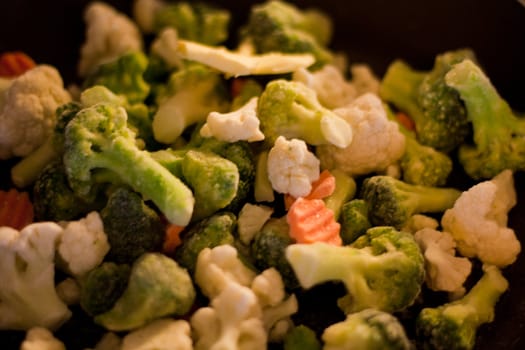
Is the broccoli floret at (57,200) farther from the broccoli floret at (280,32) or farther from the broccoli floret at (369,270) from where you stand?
the broccoli floret at (280,32)

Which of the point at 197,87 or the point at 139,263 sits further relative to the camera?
the point at 197,87

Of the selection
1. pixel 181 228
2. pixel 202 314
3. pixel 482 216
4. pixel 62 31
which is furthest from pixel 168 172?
pixel 62 31

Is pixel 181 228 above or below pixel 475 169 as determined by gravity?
below

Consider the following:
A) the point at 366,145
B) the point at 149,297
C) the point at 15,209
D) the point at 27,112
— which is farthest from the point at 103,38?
the point at 149,297

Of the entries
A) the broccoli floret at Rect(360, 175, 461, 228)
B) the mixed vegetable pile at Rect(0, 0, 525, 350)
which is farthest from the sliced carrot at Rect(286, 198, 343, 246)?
the broccoli floret at Rect(360, 175, 461, 228)

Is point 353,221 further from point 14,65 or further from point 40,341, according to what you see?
point 14,65

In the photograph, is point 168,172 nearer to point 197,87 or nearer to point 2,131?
point 197,87
